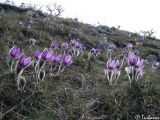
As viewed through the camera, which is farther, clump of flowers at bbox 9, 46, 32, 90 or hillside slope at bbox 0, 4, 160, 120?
clump of flowers at bbox 9, 46, 32, 90

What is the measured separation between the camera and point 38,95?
3721mm

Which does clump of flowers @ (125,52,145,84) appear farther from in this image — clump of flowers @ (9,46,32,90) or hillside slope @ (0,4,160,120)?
clump of flowers @ (9,46,32,90)

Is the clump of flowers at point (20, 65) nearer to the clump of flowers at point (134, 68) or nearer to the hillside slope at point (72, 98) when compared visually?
the hillside slope at point (72, 98)

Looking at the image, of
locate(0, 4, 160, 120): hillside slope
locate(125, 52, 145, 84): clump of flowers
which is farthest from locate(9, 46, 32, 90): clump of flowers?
locate(125, 52, 145, 84): clump of flowers

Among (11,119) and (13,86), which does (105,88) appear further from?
(11,119)

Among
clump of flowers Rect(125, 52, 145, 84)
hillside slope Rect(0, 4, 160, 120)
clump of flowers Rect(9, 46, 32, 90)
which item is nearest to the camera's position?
hillside slope Rect(0, 4, 160, 120)

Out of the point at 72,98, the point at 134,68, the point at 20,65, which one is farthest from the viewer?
the point at 134,68

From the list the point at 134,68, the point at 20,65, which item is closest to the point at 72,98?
the point at 20,65

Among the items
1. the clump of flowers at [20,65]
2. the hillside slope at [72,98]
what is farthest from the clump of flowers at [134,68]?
the clump of flowers at [20,65]

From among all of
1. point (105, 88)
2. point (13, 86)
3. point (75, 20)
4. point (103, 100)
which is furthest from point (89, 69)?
point (75, 20)

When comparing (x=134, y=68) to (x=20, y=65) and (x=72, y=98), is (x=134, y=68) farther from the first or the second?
(x=20, y=65)

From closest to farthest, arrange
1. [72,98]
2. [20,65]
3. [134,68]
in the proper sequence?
1. [20,65]
2. [72,98]
3. [134,68]

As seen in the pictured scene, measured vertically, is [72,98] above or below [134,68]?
below

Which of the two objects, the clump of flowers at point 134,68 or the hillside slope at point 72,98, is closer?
the hillside slope at point 72,98
